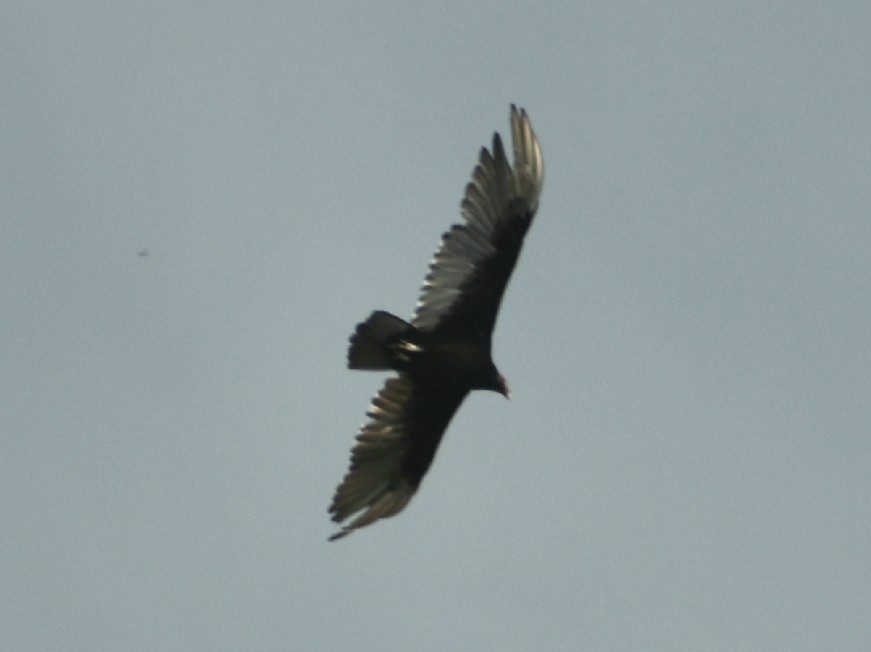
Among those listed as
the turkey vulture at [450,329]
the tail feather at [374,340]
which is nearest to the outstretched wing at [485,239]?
the turkey vulture at [450,329]

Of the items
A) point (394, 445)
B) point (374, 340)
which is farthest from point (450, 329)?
point (394, 445)

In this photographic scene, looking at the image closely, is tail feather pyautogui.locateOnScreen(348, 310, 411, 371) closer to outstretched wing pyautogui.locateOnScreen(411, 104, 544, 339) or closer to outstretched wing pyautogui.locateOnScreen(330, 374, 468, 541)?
outstretched wing pyautogui.locateOnScreen(411, 104, 544, 339)

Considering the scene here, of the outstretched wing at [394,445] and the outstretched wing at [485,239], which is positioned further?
the outstretched wing at [394,445]

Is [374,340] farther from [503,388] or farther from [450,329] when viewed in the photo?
[503,388]

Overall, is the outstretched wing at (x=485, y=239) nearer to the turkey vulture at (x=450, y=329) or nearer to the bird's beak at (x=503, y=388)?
the turkey vulture at (x=450, y=329)

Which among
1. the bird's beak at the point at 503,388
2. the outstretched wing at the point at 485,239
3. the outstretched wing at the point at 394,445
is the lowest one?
the outstretched wing at the point at 394,445

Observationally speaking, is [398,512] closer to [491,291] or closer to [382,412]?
[382,412]

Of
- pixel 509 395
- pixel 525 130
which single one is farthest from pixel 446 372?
pixel 525 130

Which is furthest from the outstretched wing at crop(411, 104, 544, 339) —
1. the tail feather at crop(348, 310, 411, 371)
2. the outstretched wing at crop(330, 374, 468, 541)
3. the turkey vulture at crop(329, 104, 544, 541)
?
the outstretched wing at crop(330, 374, 468, 541)
